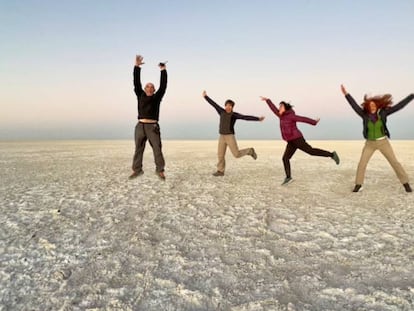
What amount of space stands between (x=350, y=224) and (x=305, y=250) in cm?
133

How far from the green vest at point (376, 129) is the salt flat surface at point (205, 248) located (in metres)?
1.17

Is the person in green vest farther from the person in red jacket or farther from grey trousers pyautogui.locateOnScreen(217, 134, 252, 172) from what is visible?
grey trousers pyautogui.locateOnScreen(217, 134, 252, 172)

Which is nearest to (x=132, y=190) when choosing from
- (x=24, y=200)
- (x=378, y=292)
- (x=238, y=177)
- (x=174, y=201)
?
(x=174, y=201)

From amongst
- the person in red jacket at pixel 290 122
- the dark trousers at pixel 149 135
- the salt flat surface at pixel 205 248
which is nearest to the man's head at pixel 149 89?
the dark trousers at pixel 149 135

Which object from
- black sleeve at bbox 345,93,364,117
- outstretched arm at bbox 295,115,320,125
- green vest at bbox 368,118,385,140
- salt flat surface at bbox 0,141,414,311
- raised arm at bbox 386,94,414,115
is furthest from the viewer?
outstretched arm at bbox 295,115,320,125

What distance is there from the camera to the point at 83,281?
3293 mm

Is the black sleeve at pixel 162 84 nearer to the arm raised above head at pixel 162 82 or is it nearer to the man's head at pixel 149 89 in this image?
the arm raised above head at pixel 162 82

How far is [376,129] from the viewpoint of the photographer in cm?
680

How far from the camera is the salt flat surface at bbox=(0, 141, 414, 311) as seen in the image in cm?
299

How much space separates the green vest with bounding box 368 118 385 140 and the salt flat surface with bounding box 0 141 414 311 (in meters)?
1.17

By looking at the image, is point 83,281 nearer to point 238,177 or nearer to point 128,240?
point 128,240

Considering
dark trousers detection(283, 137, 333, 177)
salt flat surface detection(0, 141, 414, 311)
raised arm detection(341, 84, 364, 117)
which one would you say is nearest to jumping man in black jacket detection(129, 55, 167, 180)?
salt flat surface detection(0, 141, 414, 311)

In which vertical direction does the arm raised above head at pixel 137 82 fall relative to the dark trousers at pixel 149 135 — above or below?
above

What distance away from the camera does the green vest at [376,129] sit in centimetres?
677
